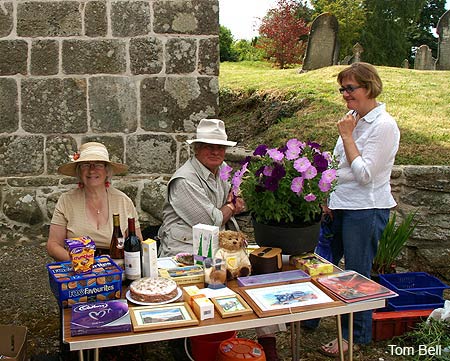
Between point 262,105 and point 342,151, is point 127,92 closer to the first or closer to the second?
point 342,151

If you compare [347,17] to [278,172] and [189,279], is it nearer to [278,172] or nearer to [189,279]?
[278,172]

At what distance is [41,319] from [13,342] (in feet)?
3.64

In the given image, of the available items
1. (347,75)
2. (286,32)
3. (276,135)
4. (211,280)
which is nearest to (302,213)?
(211,280)

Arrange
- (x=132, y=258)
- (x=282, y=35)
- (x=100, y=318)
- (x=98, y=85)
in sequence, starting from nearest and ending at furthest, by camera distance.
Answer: (x=100, y=318), (x=132, y=258), (x=98, y=85), (x=282, y=35)

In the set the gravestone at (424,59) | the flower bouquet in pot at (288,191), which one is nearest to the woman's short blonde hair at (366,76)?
the flower bouquet in pot at (288,191)

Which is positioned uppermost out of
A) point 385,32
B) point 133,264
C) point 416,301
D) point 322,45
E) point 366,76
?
point 385,32

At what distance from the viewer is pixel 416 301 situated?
3855mm

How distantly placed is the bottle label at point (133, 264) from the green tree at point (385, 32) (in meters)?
20.7

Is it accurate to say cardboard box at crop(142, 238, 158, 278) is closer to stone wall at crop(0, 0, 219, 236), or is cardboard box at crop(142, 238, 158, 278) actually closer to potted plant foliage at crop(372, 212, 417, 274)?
potted plant foliage at crop(372, 212, 417, 274)

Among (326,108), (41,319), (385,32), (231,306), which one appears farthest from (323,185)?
(385,32)

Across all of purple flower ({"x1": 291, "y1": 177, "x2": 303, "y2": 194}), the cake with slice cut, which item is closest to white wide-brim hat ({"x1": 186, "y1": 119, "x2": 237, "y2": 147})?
purple flower ({"x1": 291, "y1": 177, "x2": 303, "y2": 194})

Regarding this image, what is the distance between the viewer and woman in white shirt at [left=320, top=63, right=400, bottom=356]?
10.3 feet

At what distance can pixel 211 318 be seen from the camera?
2217 millimetres

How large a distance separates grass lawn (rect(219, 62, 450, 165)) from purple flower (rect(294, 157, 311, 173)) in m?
3.20
